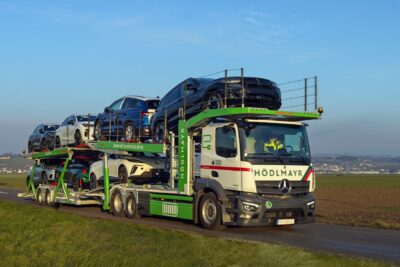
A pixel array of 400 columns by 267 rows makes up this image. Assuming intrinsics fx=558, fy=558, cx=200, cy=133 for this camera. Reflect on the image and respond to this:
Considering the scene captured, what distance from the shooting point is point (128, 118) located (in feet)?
60.0

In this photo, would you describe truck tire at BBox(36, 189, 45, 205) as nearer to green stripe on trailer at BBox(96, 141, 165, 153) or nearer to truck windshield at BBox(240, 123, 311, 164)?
green stripe on trailer at BBox(96, 141, 165, 153)

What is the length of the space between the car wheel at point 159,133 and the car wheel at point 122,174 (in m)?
1.83

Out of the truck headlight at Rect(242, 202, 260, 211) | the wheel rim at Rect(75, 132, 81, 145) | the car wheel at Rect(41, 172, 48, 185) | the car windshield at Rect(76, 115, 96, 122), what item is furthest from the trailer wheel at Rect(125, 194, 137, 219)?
the car wheel at Rect(41, 172, 48, 185)

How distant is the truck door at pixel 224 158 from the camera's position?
1316 cm

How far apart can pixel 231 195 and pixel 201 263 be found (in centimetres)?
436

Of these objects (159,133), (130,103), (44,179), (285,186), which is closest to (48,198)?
(44,179)

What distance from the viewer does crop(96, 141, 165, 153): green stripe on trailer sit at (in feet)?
53.8

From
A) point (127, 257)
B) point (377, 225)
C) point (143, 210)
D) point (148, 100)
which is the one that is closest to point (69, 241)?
point (127, 257)

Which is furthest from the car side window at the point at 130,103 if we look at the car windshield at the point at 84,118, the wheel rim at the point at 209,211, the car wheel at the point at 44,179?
the car wheel at the point at 44,179

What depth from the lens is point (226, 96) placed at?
13773mm

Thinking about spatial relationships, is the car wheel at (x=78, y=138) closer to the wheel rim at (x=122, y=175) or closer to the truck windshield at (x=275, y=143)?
the wheel rim at (x=122, y=175)

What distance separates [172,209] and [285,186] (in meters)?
3.62

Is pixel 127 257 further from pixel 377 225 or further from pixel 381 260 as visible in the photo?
pixel 377 225

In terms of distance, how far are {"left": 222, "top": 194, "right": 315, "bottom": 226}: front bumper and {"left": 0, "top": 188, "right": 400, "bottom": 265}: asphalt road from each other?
1.14 ft
